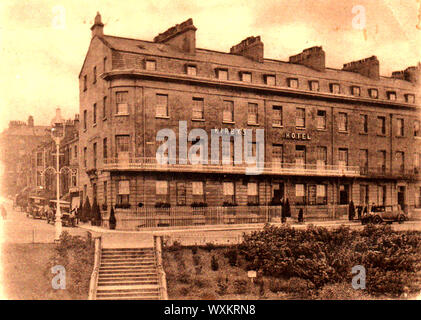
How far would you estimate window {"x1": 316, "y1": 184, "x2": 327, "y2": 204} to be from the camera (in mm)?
25359

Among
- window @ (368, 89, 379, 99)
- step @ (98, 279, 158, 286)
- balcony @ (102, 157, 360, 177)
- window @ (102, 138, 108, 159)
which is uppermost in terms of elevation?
window @ (368, 89, 379, 99)

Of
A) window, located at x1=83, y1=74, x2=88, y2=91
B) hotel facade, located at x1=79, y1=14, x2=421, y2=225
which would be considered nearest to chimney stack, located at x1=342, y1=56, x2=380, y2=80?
hotel facade, located at x1=79, y1=14, x2=421, y2=225

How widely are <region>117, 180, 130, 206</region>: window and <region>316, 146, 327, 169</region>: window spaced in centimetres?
1012

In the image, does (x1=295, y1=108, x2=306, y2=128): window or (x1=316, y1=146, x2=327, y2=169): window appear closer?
(x1=316, y1=146, x2=327, y2=169): window

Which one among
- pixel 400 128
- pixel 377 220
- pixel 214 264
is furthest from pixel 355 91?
pixel 214 264

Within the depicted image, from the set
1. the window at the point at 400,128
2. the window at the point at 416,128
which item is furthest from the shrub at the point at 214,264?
the window at the point at 400,128

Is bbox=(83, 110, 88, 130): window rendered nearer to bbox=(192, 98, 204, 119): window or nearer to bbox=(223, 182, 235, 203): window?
bbox=(192, 98, 204, 119): window

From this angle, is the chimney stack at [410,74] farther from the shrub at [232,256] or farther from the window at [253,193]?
the shrub at [232,256]

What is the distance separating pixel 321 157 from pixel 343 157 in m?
1.10

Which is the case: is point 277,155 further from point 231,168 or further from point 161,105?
point 161,105

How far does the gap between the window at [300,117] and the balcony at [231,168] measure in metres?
2.04

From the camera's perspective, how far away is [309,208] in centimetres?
2495

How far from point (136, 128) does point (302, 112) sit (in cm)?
910
